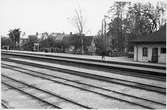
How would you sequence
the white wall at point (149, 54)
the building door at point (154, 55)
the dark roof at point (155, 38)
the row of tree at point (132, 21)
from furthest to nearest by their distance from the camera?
the row of tree at point (132, 21) < the building door at point (154, 55) < the dark roof at point (155, 38) < the white wall at point (149, 54)

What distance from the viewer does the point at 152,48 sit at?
25.5 m

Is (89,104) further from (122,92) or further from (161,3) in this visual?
(161,3)

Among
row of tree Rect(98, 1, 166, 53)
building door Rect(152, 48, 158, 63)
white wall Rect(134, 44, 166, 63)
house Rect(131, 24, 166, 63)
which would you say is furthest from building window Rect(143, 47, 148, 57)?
row of tree Rect(98, 1, 166, 53)

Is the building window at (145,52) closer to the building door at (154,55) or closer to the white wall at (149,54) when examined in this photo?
the white wall at (149,54)

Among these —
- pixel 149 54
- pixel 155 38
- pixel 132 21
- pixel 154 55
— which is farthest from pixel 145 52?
pixel 132 21

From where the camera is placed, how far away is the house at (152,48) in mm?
24375

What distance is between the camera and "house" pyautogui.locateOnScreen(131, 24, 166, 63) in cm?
2438

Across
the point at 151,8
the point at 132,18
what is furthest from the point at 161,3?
the point at 132,18

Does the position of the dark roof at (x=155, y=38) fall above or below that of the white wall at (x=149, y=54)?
above

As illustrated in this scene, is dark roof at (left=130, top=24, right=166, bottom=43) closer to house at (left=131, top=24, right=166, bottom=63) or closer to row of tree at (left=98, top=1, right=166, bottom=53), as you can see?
house at (left=131, top=24, right=166, bottom=63)

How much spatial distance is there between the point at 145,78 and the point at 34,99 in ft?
26.0

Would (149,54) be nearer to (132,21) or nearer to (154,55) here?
(154,55)

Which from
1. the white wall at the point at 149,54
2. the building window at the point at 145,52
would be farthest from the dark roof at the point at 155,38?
the building window at the point at 145,52

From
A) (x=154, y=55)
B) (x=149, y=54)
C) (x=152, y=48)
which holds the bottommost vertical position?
(x=154, y=55)
